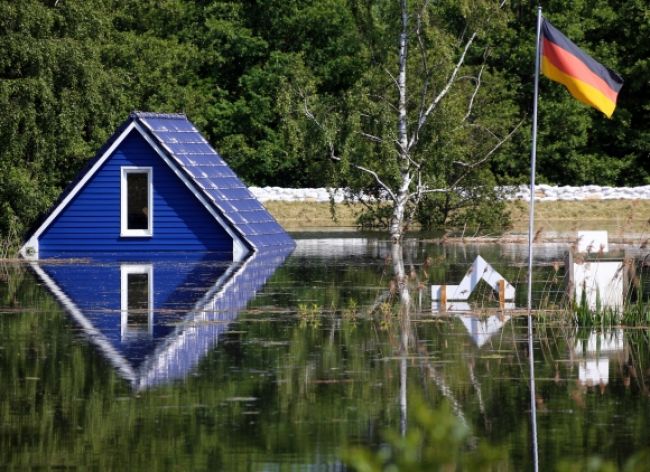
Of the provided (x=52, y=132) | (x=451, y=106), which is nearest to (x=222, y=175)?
(x=52, y=132)

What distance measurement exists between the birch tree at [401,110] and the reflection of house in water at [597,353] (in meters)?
16.0

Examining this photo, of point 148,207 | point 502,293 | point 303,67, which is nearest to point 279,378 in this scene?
point 502,293

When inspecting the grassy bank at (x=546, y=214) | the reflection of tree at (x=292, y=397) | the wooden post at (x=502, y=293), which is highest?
the grassy bank at (x=546, y=214)

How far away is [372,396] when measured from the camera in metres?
12.6

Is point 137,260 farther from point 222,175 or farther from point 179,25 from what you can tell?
point 179,25

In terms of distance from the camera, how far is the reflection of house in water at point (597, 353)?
44.8ft

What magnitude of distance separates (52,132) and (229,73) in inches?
1144

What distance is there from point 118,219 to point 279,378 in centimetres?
1982

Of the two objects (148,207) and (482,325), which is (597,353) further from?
(148,207)

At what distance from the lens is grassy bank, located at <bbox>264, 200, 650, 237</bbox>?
4767 centimetres

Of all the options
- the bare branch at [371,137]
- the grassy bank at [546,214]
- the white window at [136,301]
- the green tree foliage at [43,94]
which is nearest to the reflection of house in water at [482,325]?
the white window at [136,301]

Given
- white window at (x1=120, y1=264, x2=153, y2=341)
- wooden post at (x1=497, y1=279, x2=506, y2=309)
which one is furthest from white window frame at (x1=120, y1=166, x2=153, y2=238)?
wooden post at (x1=497, y1=279, x2=506, y2=309)

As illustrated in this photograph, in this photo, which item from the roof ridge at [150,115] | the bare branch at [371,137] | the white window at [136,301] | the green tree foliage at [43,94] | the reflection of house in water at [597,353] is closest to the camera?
the reflection of house in water at [597,353]

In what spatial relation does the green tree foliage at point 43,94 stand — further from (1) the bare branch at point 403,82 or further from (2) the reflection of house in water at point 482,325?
(2) the reflection of house in water at point 482,325
